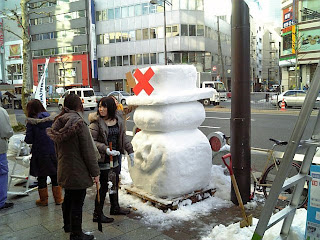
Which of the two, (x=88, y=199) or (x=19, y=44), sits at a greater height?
(x=19, y=44)

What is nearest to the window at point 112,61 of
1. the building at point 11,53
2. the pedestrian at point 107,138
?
the building at point 11,53

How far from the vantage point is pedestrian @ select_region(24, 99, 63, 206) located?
482 cm

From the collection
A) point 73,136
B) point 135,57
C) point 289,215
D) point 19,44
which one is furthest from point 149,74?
point 19,44

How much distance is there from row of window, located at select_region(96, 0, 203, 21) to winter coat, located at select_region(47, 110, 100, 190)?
4019cm

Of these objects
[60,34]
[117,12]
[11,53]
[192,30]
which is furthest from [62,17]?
[192,30]

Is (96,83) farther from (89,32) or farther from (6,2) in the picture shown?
(6,2)

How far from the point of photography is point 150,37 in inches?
1690

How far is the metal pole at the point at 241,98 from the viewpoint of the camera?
4.45m

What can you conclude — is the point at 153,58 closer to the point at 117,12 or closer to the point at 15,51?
the point at 117,12

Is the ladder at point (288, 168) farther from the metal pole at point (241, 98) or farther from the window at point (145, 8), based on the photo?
the window at point (145, 8)

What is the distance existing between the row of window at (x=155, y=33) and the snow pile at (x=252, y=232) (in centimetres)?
3952

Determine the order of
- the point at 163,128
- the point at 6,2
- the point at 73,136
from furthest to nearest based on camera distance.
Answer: the point at 6,2
the point at 163,128
the point at 73,136

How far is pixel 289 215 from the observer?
276 cm

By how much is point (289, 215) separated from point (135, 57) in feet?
141
